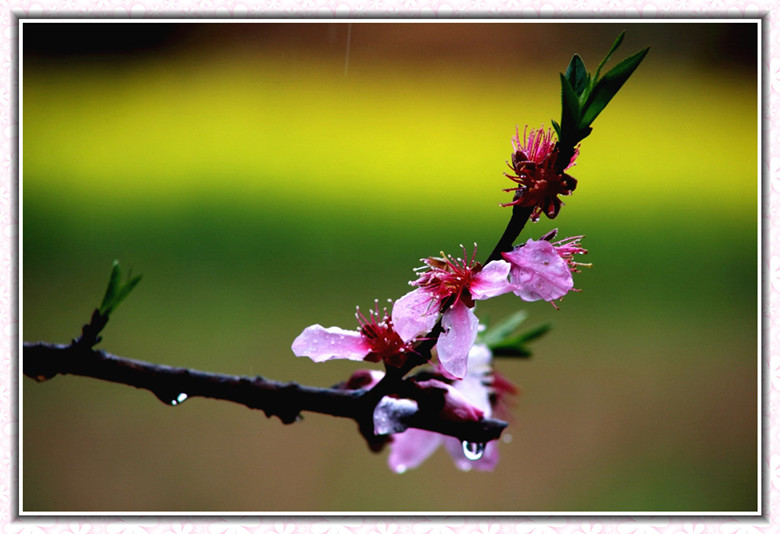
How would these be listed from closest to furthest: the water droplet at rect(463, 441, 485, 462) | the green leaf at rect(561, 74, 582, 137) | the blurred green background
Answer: the green leaf at rect(561, 74, 582, 137) → the water droplet at rect(463, 441, 485, 462) → the blurred green background

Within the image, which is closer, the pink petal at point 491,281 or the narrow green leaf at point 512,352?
the pink petal at point 491,281

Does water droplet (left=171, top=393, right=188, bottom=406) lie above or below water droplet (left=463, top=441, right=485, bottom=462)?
above

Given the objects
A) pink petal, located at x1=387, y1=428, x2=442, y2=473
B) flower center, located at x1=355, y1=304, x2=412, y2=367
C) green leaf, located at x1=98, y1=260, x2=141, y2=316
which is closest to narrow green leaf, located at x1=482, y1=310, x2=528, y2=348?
pink petal, located at x1=387, y1=428, x2=442, y2=473

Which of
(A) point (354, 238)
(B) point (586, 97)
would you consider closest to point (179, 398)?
(B) point (586, 97)

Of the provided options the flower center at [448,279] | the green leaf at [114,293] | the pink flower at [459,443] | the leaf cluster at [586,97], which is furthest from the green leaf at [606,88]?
the green leaf at [114,293]

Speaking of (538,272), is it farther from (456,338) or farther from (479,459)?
(479,459)

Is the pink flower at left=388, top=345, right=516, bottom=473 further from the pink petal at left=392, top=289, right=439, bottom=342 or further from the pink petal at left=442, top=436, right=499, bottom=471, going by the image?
the pink petal at left=392, top=289, right=439, bottom=342

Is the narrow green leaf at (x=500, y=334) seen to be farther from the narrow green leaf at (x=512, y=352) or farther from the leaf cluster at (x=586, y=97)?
the leaf cluster at (x=586, y=97)
